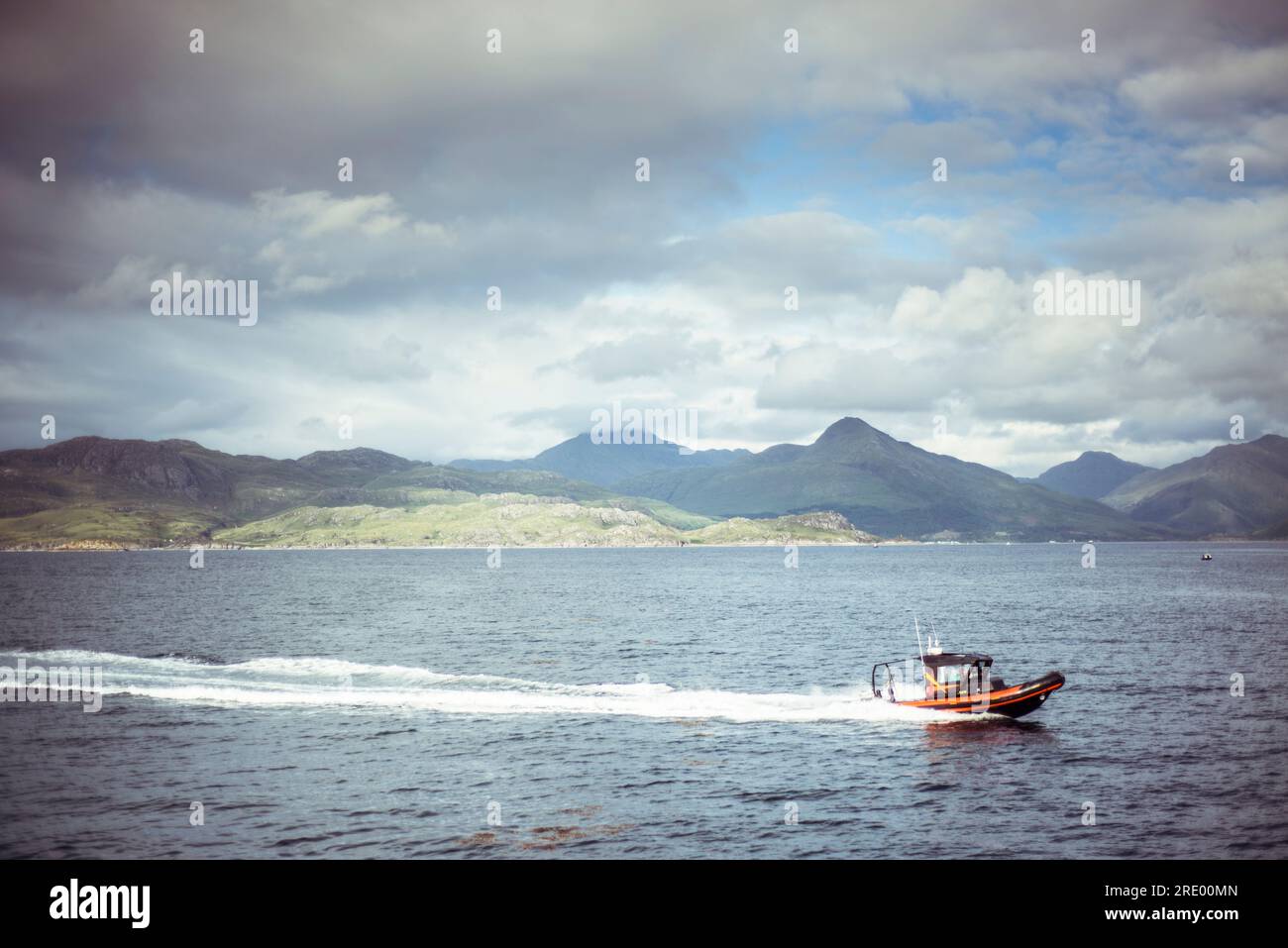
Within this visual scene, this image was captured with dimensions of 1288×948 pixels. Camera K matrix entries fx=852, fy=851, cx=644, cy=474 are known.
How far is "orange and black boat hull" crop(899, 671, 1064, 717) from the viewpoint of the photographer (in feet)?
205

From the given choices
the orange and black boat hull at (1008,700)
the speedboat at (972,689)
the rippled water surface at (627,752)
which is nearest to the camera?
the rippled water surface at (627,752)

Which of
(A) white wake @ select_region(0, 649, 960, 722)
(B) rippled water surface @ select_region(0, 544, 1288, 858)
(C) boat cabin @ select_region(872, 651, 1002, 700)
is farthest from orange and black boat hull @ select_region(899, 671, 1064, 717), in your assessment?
(B) rippled water surface @ select_region(0, 544, 1288, 858)

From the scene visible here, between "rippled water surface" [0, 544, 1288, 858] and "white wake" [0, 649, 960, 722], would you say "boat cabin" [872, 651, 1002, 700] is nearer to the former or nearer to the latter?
"white wake" [0, 649, 960, 722]

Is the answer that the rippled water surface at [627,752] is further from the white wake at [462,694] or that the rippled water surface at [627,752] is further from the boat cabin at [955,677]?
the boat cabin at [955,677]

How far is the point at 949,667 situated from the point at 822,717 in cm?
1050

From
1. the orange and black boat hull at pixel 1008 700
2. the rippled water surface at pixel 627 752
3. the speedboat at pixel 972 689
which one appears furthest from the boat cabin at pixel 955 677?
the rippled water surface at pixel 627 752

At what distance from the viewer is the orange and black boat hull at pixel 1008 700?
62.5m

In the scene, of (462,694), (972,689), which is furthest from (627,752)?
(972,689)

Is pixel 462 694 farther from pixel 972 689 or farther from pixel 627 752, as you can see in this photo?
pixel 972 689

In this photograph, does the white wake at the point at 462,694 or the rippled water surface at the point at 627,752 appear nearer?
the rippled water surface at the point at 627,752

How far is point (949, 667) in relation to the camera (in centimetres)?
6444

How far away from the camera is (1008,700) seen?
206 ft
